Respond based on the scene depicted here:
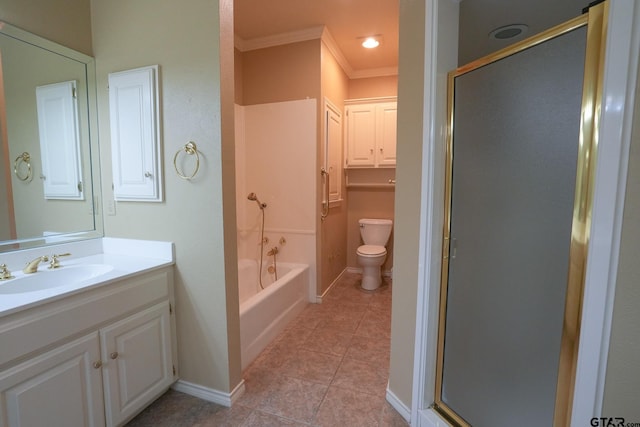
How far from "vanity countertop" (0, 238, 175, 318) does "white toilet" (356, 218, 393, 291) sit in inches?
87.5

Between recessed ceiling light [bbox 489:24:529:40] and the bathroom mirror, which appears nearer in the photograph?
the bathroom mirror

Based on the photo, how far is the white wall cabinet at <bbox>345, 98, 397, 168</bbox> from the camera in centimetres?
344

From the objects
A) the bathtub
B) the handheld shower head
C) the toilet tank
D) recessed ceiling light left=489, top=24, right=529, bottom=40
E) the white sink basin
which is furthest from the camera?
the toilet tank

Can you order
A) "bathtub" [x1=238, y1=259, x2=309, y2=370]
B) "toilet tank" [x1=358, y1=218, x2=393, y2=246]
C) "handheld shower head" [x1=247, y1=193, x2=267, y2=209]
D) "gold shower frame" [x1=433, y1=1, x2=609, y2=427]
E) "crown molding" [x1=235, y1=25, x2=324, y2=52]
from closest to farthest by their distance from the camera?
"gold shower frame" [x1=433, y1=1, x2=609, y2=427] < "bathtub" [x1=238, y1=259, x2=309, y2=370] < "crown molding" [x1=235, y1=25, x2=324, y2=52] < "handheld shower head" [x1=247, y1=193, x2=267, y2=209] < "toilet tank" [x1=358, y1=218, x2=393, y2=246]

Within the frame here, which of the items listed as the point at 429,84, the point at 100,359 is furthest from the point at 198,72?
the point at 100,359

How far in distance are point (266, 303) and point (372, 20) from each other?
2733 millimetres

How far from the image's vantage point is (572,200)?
939mm

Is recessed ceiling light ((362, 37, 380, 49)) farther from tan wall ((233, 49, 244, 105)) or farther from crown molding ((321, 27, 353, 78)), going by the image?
tan wall ((233, 49, 244, 105))

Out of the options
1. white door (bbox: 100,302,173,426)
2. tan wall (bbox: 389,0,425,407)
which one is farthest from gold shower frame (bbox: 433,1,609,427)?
white door (bbox: 100,302,173,426)

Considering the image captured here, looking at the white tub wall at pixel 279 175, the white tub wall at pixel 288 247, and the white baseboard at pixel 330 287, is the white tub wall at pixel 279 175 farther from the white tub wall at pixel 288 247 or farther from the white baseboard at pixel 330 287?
the white baseboard at pixel 330 287

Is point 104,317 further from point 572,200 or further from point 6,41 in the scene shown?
point 572,200

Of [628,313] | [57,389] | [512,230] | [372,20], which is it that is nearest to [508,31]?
[372,20]

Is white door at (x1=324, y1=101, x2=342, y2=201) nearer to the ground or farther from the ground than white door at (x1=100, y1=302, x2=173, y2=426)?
farther from the ground

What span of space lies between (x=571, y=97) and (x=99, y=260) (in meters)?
2.37
